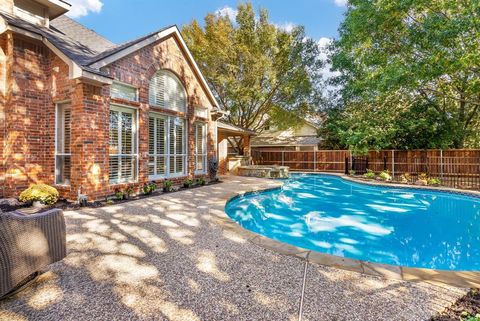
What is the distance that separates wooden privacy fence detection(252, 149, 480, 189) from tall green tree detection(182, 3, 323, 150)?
11.9 ft

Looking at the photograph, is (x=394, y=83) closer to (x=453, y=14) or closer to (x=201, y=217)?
(x=453, y=14)

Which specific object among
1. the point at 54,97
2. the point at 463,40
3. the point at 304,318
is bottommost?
the point at 304,318

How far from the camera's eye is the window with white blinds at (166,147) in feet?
31.4

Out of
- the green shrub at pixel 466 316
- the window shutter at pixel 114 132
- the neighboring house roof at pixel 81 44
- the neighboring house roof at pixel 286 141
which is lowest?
the green shrub at pixel 466 316

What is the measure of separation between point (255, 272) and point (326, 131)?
70.2 ft

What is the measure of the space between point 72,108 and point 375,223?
9392 mm

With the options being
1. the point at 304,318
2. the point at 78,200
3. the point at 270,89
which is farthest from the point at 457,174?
the point at 78,200

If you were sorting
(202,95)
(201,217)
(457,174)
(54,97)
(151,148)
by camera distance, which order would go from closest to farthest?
(201,217) < (54,97) < (151,148) < (202,95) < (457,174)

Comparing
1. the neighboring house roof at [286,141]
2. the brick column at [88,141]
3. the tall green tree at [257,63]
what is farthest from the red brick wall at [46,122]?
the neighboring house roof at [286,141]

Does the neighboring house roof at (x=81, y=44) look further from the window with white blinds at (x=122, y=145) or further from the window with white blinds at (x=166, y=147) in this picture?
the window with white blinds at (x=166, y=147)

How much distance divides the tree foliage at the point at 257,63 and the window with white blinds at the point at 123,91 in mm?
12134

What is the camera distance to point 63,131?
25.2 feet

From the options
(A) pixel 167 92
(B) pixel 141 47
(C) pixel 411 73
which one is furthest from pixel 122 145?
(C) pixel 411 73

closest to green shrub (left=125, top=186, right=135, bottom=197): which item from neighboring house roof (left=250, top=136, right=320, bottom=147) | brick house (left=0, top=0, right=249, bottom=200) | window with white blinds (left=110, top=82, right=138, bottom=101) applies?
brick house (left=0, top=0, right=249, bottom=200)
